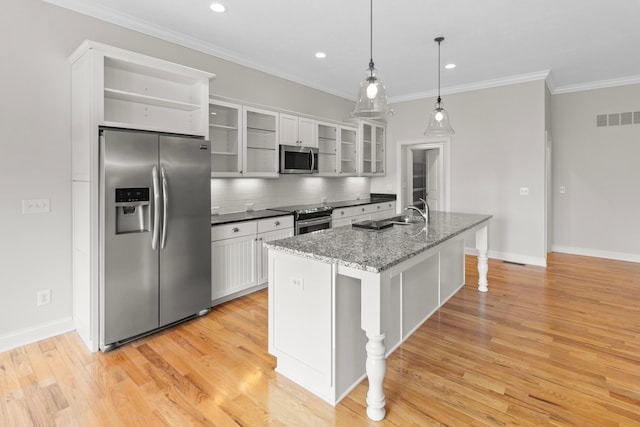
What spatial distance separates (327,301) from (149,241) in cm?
175

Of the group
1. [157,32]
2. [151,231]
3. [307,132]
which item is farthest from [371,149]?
[151,231]

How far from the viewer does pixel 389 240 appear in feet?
8.21

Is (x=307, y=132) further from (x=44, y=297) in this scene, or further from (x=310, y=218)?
(x=44, y=297)

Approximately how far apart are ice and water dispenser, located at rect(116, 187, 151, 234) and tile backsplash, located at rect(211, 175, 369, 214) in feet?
4.20

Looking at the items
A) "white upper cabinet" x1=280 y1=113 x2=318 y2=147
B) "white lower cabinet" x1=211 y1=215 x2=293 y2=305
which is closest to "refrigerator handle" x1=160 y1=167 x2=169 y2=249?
"white lower cabinet" x1=211 y1=215 x2=293 y2=305

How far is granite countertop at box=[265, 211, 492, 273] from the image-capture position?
6.40ft

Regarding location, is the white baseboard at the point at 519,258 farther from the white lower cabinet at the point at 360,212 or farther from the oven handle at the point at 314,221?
the oven handle at the point at 314,221

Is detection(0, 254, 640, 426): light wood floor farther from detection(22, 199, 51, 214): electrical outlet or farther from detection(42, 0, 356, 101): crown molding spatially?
detection(42, 0, 356, 101): crown molding

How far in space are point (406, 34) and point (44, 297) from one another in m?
4.31

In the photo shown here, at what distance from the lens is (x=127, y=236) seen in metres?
2.79

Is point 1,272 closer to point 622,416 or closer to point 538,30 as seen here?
point 622,416

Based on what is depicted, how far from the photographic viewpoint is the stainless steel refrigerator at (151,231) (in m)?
2.68

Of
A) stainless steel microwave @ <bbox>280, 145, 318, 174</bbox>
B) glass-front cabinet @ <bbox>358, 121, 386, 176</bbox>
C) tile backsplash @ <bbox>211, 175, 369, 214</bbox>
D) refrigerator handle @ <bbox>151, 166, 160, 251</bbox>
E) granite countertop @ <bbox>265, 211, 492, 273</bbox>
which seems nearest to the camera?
granite countertop @ <bbox>265, 211, 492, 273</bbox>

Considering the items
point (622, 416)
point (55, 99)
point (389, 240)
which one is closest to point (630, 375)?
point (622, 416)
